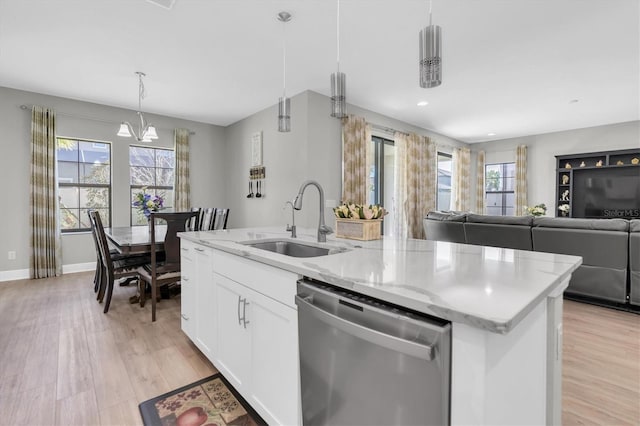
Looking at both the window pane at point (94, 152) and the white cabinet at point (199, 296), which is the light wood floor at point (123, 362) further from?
the window pane at point (94, 152)

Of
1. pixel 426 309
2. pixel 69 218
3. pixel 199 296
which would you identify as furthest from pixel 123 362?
pixel 69 218

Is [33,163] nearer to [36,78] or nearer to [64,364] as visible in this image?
[36,78]

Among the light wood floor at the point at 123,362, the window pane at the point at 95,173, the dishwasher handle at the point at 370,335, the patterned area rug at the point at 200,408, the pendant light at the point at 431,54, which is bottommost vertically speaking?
the patterned area rug at the point at 200,408

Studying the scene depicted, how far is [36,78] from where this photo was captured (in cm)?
387

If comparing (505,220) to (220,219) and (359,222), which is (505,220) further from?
(220,219)

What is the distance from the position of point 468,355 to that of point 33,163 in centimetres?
577

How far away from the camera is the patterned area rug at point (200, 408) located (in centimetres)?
159

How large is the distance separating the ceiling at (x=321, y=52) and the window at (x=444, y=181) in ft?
7.22

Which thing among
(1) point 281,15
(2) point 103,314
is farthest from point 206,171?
(1) point 281,15

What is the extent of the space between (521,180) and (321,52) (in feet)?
20.8

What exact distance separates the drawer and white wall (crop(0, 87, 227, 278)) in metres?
4.31

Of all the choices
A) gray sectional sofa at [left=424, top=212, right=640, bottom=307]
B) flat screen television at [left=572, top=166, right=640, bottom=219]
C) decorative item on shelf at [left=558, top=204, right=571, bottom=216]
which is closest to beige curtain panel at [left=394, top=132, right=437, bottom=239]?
gray sectional sofa at [left=424, top=212, right=640, bottom=307]

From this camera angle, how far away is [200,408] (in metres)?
1.68

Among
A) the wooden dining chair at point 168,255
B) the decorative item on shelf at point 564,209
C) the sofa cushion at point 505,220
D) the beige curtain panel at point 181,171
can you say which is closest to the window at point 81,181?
the beige curtain panel at point 181,171
